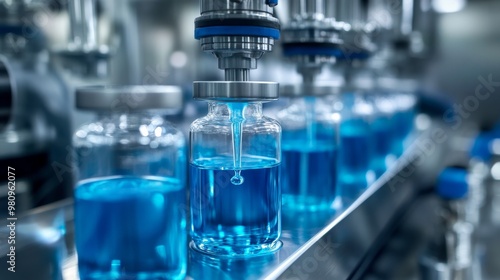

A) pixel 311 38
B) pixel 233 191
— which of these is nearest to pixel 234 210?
pixel 233 191

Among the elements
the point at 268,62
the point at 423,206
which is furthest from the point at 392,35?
the point at 423,206

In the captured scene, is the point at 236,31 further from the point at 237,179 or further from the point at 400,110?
the point at 400,110

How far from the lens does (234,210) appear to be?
39 cm

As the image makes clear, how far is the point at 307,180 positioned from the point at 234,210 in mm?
176

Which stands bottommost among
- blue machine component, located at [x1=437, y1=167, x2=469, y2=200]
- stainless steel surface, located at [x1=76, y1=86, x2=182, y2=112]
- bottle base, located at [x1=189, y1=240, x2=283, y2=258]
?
blue machine component, located at [x1=437, y1=167, x2=469, y2=200]

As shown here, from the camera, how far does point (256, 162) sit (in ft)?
1.36

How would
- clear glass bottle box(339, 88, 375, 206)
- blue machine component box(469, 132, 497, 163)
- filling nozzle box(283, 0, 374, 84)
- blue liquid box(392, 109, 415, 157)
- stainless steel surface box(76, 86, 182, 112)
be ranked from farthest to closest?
blue machine component box(469, 132, 497, 163) → blue liquid box(392, 109, 415, 157) → clear glass bottle box(339, 88, 375, 206) → filling nozzle box(283, 0, 374, 84) → stainless steel surface box(76, 86, 182, 112)

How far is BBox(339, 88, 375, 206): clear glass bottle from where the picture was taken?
652 mm

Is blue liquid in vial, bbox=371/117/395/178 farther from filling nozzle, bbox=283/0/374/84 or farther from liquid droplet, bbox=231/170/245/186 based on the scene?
liquid droplet, bbox=231/170/245/186

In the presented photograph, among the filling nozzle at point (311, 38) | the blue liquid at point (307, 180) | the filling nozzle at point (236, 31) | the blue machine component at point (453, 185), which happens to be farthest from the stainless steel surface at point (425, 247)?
the filling nozzle at point (236, 31)

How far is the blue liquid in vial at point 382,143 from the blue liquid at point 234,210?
412 millimetres

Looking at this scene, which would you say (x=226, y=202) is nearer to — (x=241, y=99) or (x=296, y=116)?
(x=241, y=99)

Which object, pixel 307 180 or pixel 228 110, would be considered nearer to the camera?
pixel 228 110

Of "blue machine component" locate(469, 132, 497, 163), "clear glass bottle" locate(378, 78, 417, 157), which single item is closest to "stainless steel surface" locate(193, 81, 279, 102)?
"clear glass bottle" locate(378, 78, 417, 157)
